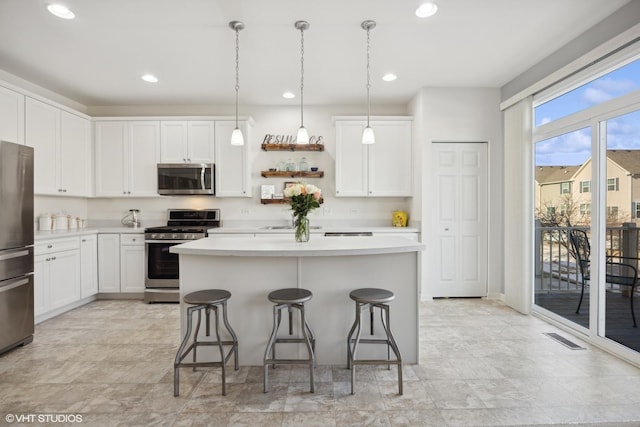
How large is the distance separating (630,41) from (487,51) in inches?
43.5

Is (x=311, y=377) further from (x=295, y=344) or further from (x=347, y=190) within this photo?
(x=347, y=190)

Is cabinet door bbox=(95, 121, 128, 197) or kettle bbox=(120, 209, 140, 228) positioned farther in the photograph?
kettle bbox=(120, 209, 140, 228)

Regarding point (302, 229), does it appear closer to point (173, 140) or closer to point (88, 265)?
point (173, 140)

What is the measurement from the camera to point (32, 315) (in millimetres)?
3049

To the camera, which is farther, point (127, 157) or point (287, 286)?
point (127, 157)

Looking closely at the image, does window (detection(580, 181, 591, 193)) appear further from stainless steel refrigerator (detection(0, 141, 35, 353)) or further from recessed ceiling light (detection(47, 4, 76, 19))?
stainless steel refrigerator (detection(0, 141, 35, 353))

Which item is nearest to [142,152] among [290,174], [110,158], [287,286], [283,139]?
[110,158]

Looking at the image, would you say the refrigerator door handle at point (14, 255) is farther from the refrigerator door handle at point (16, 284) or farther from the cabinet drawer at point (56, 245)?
the cabinet drawer at point (56, 245)

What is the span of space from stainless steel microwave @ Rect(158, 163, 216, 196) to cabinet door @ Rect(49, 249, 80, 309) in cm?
136

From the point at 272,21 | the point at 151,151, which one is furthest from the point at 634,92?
the point at 151,151

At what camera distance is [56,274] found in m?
3.73

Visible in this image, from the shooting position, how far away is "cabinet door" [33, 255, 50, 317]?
3469 millimetres

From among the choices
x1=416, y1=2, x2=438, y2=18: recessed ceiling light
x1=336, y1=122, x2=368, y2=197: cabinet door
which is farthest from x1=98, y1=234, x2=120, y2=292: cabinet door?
x1=416, y1=2, x2=438, y2=18: recessed ceiling light

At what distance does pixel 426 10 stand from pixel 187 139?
3448mm
